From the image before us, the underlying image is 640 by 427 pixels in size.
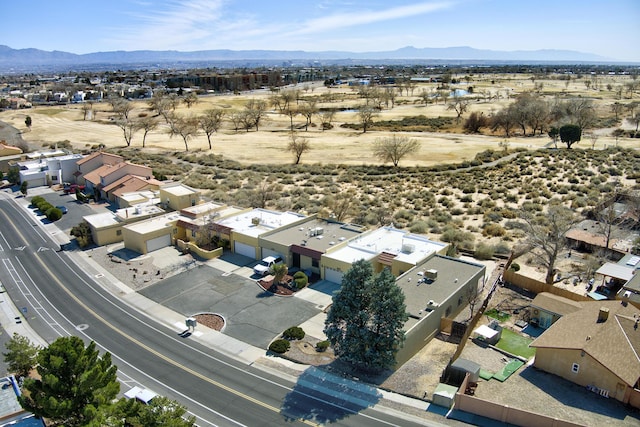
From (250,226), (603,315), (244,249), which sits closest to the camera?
(603,315)

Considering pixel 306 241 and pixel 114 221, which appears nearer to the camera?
pixel 306 241

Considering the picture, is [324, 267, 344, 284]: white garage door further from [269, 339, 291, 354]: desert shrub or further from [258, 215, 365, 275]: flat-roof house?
[269, 339, 291, 354]: desert shrub

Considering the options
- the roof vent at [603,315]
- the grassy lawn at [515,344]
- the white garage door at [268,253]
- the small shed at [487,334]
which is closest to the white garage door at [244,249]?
the white garage door at [268,253]

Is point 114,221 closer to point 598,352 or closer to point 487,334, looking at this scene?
point 487,334

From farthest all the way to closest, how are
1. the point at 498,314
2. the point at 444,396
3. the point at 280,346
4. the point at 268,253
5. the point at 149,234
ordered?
the point at 149,234 < the point at 268,253 < the point at 498,314 < the point at 280,346 < the point at 444,396

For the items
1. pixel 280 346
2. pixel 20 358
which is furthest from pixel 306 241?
pixel 20 358

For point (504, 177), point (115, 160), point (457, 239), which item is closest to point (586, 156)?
point (504, 177)

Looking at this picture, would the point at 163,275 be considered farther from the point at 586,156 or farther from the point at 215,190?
the point at 586,156
